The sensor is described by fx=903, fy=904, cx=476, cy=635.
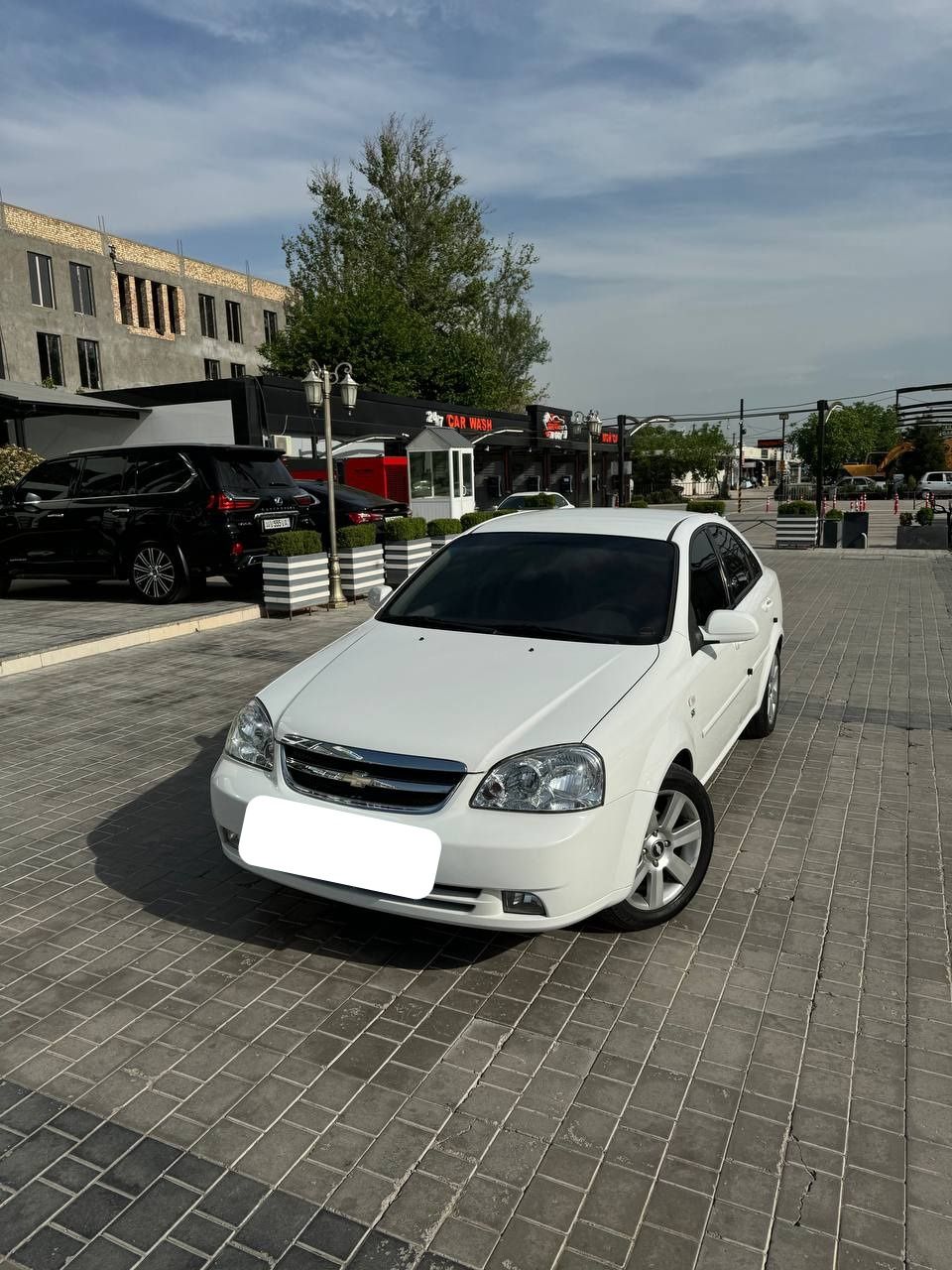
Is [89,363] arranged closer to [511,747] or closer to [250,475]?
[250,475]

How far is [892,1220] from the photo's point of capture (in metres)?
2.25

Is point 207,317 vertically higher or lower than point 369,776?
higher

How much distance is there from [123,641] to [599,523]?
21.6ft

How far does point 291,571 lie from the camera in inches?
449

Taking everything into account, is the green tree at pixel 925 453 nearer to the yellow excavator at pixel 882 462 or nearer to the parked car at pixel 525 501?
the yellow excavator at pixel 882 462

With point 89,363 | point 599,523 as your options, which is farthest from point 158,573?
point 89,363

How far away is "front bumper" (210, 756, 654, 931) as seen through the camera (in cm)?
297

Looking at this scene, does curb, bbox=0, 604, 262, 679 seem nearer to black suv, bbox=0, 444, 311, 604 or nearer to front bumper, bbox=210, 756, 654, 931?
black suv, bbox=0, 444, 311, 604

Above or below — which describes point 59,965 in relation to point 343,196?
below

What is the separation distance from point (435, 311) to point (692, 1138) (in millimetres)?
46265

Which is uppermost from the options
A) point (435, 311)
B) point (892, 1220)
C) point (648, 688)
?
point (435, 311)

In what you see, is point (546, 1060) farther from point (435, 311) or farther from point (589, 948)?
point (435, 311)

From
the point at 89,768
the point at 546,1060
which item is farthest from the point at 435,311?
the point at 546,1060

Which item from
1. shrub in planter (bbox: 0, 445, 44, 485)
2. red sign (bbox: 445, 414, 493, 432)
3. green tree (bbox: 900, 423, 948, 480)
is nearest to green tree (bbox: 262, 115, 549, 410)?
red sign (bbox: 445, 414, 493, 432)
